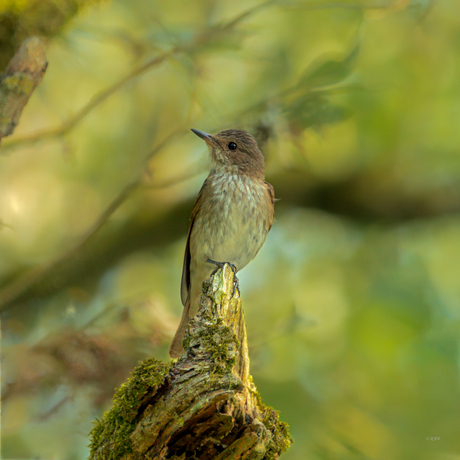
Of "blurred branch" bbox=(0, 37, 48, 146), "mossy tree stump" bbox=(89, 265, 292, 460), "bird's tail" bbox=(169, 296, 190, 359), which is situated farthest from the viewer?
"bird's tail" bbox=(169, 296, 190, 359)

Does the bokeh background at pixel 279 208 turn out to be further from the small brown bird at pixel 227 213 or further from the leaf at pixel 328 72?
the small brown bird at pixel 227 213

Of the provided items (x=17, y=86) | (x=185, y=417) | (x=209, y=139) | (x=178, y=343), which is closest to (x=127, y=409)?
(x=185, y=417)

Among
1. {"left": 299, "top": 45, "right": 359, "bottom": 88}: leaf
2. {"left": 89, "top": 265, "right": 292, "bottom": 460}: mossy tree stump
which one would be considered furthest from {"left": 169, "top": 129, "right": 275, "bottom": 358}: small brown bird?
{"left": 89, "top": 265, "right": 292, "bottom": 460}: mossy tree stump

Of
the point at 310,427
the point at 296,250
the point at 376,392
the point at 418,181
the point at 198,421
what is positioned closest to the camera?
the point at 198,421

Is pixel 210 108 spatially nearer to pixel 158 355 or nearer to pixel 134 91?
pixel 134 91

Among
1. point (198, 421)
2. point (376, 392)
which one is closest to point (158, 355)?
point (376, 392)

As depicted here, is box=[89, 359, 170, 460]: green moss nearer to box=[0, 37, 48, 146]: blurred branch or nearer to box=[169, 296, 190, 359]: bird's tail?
box=[169, 296, 190, 359]: bird's tail

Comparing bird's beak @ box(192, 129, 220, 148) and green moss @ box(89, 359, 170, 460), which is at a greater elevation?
bird's beak @ box(192, 129, 220, 148)
